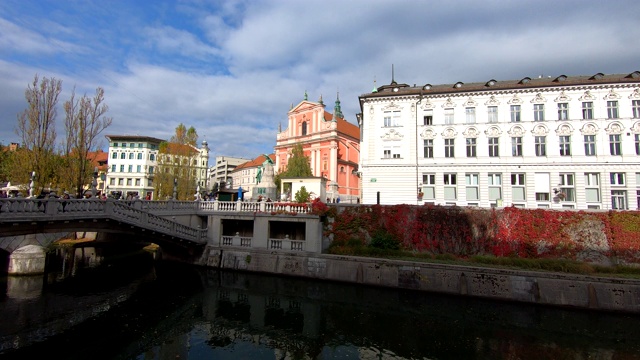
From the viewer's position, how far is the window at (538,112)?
1211 inches

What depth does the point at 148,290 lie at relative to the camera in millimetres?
20391

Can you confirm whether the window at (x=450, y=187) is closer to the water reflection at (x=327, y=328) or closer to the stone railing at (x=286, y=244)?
the water reflection at (x=327, y=328)

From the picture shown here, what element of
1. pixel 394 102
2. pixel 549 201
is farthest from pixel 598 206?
pixel 394 102

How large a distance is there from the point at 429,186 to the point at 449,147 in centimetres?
469

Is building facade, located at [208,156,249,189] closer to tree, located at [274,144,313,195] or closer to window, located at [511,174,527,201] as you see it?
tree, located at [274,144,313,195]

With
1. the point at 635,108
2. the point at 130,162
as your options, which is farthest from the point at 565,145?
the point at 130,162

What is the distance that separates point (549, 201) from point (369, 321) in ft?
80.4

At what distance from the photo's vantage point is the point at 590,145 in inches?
1161

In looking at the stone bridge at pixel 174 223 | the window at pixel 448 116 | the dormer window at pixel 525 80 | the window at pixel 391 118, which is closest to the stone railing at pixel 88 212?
the stone bridge at pixel 174 223

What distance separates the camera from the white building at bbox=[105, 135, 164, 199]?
272 ft

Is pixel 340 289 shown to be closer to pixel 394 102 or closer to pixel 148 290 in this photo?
pixel 148 290

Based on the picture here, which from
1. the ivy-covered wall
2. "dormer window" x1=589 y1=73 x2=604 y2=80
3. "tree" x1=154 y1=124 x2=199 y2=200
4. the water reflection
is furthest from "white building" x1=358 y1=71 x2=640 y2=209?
"tree" x1=154 y1=124 x2=199 y2=200

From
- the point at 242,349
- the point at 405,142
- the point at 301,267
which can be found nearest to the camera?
the point at 242,349

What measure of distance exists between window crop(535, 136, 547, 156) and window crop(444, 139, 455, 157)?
7.77 meters
